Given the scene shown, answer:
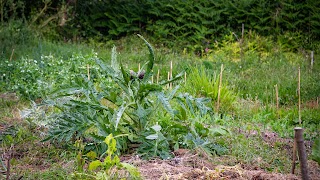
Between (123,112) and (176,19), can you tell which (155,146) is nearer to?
(123,112)

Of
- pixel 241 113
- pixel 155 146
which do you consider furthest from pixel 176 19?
pixel 155 146

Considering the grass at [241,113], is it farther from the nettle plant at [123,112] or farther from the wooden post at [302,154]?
the wooden post at [302,154]

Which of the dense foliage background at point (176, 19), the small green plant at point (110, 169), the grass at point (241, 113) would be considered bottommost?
the grass at point (241, 113)

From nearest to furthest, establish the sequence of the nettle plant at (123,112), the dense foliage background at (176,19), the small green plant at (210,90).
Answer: the nettle plant at (123,112), the small green plant at (210,90), the dense foliage background at (176,19)

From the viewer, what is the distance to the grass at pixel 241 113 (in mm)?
4252

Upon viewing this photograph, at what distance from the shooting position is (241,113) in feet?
21.5

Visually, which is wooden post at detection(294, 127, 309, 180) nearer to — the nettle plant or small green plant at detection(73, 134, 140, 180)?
small green plant at detection(73, 134, 140, 180)

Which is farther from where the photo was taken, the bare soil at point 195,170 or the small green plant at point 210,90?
the small green plant at point 210,90

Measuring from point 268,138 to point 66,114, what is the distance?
2208mm

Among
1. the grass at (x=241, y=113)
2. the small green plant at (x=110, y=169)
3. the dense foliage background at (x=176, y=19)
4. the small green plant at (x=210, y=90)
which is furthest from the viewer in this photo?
the dense foliage background at (x=176, y=19)

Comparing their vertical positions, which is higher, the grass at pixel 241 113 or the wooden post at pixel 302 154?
the wooden post at pixel 302 154

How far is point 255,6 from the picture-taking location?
47.0ft

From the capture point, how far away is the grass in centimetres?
425

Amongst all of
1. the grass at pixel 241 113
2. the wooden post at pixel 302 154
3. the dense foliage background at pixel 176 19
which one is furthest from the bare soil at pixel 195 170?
the dense foliage background at pixel 176 19
